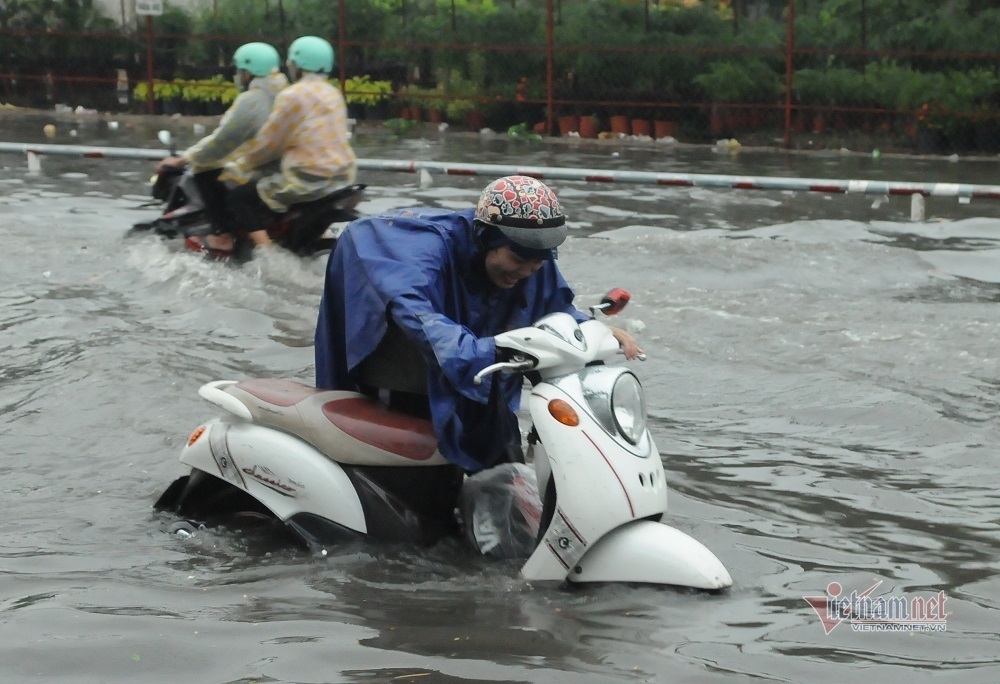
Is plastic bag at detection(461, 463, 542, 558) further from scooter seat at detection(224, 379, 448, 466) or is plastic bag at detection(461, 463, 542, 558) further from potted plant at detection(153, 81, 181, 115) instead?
potted plant at detection(153, 81, 181, 115)

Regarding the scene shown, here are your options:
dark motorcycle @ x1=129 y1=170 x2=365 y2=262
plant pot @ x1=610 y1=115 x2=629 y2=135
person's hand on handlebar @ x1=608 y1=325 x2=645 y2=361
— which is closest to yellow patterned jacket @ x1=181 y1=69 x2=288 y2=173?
dark motorcycle @ x1=129 y1=170 x2=365 y2=262

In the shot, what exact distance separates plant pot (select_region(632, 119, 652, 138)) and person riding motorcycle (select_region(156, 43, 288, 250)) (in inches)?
417

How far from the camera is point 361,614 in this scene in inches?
167

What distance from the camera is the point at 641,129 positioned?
20.8 meters

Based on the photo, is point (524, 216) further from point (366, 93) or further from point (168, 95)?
point (168, 95)

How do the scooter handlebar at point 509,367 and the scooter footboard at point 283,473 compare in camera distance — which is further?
the scooter footboard at point 283,473

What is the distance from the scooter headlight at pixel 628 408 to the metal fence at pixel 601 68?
15.1 m

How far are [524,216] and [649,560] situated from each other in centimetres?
114

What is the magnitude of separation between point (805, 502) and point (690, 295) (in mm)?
4278

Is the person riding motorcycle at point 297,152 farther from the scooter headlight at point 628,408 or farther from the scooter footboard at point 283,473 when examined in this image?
the scooter headlight at point 628,408

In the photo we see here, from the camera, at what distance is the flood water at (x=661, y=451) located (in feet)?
12.9

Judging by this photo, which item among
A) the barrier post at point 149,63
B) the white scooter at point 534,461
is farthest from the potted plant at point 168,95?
the white scooter at point 534,461

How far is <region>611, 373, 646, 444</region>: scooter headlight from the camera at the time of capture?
4.25m

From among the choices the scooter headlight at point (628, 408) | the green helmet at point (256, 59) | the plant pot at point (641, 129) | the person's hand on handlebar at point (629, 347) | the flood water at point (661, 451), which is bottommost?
the flood water at point (661, 451)
